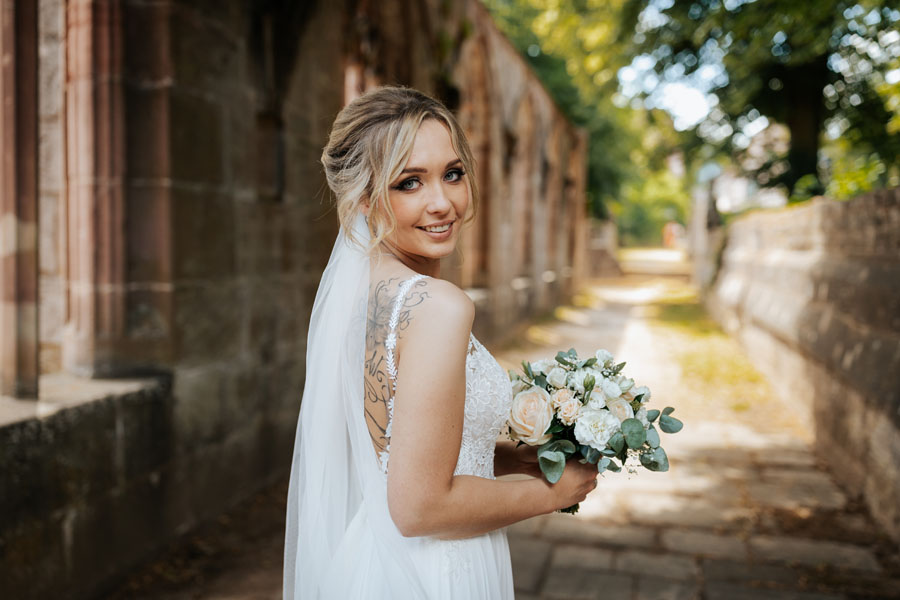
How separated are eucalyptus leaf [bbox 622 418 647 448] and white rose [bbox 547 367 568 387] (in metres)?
0.19

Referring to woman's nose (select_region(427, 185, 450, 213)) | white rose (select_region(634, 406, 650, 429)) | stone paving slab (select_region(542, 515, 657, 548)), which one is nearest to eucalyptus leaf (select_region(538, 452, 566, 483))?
white rose (select_region(634, 406, 650, 429))

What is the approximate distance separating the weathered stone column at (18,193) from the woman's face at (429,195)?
2.20 metres

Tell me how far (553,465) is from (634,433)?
0.20 m

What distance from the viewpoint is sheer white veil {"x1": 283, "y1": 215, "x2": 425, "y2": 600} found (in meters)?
1.69

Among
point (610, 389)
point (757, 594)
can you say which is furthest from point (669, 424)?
point (757, 594)

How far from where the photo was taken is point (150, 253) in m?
3.74

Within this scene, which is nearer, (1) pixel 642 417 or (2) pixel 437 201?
(2) pixel 437 201

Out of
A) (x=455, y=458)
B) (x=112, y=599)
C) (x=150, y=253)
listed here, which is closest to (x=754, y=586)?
(x=455, y=458)

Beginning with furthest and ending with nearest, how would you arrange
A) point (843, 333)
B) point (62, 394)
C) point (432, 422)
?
1. point (843, 333)
2. point (62, 394)
3. point (432, 422)

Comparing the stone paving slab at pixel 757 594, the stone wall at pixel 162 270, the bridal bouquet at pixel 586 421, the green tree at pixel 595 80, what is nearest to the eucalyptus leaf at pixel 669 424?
the bridal bouquet at pixel 586 421

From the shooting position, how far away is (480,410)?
5.52 feet

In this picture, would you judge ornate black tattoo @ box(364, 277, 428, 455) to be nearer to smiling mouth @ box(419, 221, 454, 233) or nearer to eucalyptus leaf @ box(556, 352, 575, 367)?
smiling mouth @ box(419, 221, 454, 233)

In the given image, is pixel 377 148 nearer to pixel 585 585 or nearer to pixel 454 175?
pixel 454 175

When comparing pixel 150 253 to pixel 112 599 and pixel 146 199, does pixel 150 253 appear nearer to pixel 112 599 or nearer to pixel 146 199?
pixel 146 199
